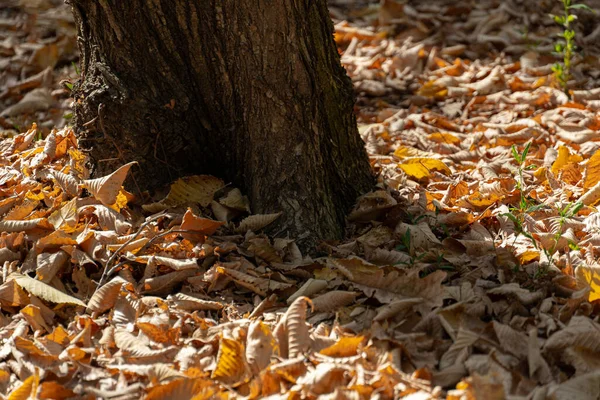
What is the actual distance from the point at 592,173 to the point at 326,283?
123 cm

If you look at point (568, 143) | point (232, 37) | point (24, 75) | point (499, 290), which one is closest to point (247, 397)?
point (499, 290)

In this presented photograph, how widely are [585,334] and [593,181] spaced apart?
3.24ft

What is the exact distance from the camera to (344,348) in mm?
1938

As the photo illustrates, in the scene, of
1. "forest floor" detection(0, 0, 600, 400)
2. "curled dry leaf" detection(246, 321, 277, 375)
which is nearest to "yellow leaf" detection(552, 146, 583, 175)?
"forest floor" detection(0, 0, 600, 400)

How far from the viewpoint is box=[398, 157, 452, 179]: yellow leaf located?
3.08m

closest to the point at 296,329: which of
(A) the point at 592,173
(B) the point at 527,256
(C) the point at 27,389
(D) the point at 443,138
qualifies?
(C) the point at 27,389

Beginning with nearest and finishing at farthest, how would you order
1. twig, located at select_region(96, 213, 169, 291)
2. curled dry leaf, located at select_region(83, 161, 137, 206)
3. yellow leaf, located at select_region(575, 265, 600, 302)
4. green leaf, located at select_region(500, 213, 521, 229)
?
yellow leaf, located at select_region(575, 265, 600, 302) < twig, located at select_region(96, 213, 169, 291) < green leaf, located at select_region(500, 213, 521, 229) < curled dry leaf, located at select_region(83, 161, 137, 206)

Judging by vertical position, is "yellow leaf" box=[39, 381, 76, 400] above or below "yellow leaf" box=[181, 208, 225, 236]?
below

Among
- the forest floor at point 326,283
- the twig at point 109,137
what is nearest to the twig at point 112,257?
the forest floor at point 326,283

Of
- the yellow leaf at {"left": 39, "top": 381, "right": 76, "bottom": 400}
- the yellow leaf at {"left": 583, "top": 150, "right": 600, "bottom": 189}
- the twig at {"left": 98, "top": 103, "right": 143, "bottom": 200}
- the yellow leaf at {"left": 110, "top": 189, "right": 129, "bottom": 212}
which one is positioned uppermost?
the twig at {"left": 98, "top": 103, "right": 143, "bottom": 200}

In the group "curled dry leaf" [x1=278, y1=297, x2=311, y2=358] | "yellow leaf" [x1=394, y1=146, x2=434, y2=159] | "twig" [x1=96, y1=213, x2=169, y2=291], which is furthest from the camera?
"yellow leaf" [x1=394, y1=146, x2=434, y2=159]

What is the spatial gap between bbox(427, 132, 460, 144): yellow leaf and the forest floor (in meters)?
0.01

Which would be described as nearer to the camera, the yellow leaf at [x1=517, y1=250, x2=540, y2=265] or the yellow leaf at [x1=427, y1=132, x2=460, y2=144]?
the yellow leaf at [x1=517, y1=250, x2=540, y2=265]

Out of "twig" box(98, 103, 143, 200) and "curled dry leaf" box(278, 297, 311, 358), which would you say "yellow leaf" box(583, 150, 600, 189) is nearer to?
"curled dry leaf" box(278, 297, 311, 358)
